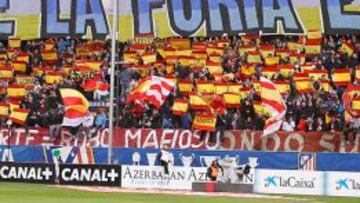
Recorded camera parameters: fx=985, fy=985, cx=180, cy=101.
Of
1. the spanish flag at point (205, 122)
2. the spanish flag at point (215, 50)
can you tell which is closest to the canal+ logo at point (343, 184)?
the spanish flag at point (205, 122)

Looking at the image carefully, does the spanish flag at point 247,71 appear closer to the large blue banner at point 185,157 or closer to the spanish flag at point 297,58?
the spanish flag at point 297,58

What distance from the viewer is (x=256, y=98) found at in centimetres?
3859

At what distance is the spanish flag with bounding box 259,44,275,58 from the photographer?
42.6m

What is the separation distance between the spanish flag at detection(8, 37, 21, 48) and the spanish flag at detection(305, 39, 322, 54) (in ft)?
50.1

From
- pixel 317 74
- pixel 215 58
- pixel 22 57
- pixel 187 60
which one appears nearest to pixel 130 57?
pixel 187 60

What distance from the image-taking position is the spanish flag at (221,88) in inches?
1565

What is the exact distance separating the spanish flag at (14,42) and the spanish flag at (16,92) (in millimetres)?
6074

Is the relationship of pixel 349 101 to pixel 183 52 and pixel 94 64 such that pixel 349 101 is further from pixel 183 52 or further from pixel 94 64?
pixel 94 64

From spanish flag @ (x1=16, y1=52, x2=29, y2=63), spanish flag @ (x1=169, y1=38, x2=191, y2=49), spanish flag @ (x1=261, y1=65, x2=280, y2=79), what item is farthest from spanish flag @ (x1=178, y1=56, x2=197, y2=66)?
spanish flag @ (x1=16, y1=52, x2=29, y2=63)

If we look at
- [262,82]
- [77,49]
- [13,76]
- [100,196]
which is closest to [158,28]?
[77,49]

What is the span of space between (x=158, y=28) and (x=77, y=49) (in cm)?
414

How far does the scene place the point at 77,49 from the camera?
48.4 metres

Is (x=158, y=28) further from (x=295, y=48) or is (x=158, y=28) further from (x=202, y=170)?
(x=202, y=170)

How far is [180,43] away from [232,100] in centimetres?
835
